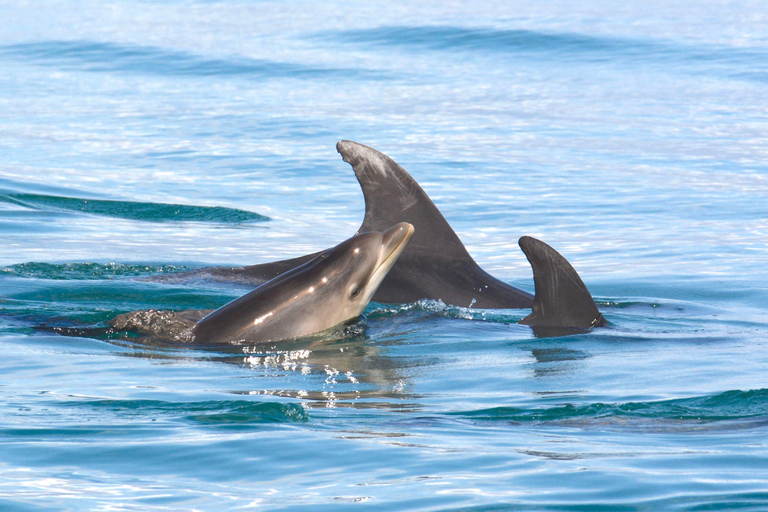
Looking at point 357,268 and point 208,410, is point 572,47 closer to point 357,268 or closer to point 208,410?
point 357,268

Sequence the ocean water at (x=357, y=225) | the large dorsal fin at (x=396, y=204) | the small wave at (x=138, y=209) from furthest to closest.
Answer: the small wave at (x=138, y=209)
the large dorsal fin at (x=396, y=204)
the ocean water at (x=357, y=225)

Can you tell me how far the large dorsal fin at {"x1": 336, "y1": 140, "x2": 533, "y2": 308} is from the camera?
34.8 feet

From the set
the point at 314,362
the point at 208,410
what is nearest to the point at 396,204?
the point at 314,362

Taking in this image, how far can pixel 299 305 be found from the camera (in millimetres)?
8852

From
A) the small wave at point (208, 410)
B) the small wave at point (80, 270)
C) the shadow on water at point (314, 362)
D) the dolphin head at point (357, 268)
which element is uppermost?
the dolphin head at point (357, 268)

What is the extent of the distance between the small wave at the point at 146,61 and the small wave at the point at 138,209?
14.3 meters

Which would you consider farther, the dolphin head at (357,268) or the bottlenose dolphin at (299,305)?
the dolphin head at (357,268)

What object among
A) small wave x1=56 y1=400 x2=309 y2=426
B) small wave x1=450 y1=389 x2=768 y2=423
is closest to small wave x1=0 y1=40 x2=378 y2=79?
small wave x1=56 y1=400 x2=309 y2=426

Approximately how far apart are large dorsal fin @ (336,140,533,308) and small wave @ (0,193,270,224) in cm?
642

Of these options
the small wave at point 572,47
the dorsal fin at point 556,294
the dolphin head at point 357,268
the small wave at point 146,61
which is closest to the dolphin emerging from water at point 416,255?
the dorsal fin at point 556,294

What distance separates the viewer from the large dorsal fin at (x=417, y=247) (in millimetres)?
10617

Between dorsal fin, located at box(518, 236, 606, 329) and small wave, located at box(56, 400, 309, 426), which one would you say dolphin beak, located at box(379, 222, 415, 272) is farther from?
small wave, located at box(56, 400, 309, 426)

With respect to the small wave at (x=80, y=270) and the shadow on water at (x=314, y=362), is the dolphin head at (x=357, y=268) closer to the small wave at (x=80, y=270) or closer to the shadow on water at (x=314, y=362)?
the shadow on water at (x=314, y=362)

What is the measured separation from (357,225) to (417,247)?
5.94 m
